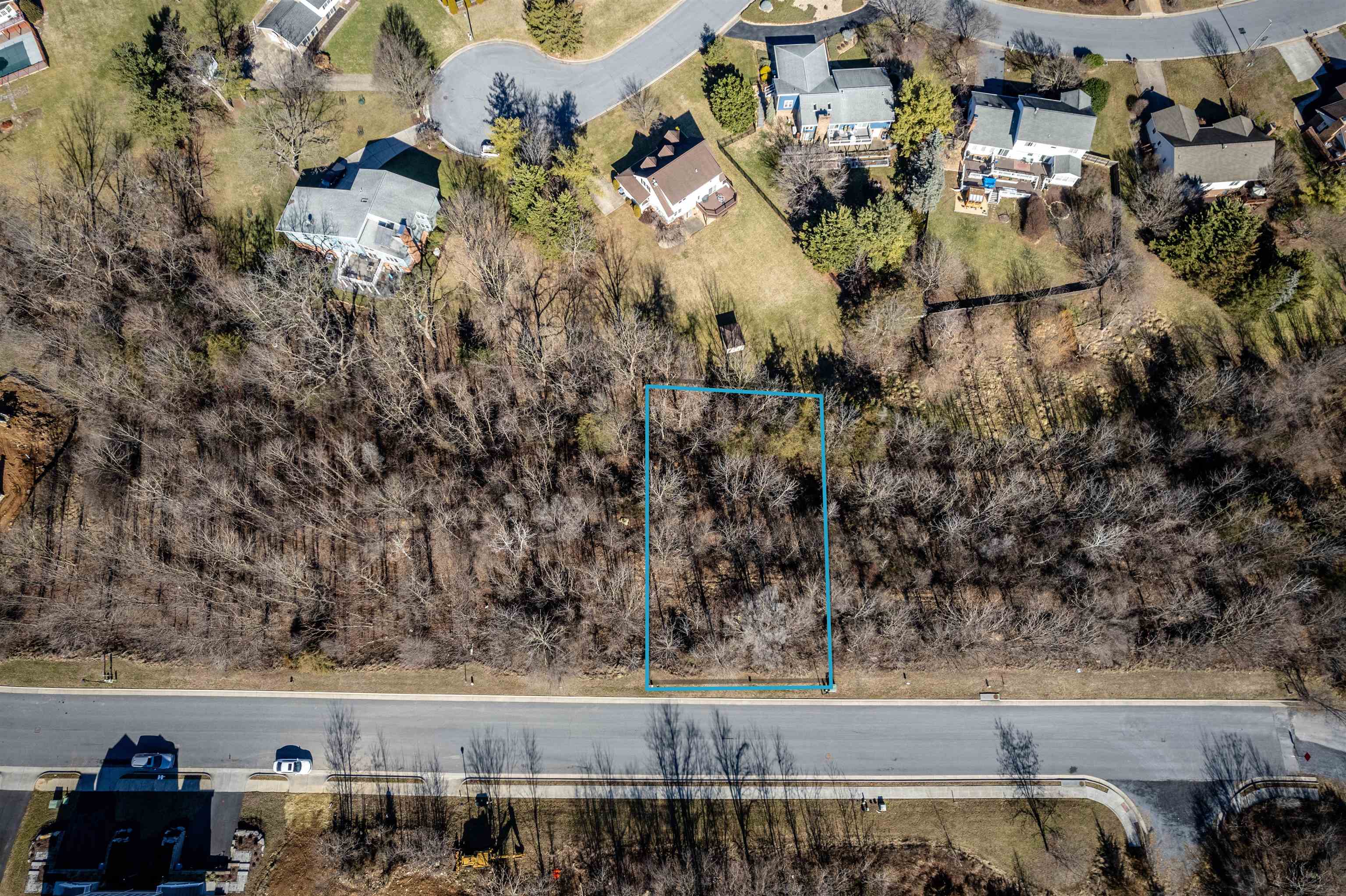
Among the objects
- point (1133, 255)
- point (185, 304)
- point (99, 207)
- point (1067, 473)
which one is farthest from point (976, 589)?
point (99, 207)

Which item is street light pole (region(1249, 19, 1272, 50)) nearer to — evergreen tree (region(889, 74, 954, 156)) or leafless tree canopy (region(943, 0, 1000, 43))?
leafless tree canopy (region(943, 0, 1000, 43))

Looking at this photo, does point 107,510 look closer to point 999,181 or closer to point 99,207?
point 99,207

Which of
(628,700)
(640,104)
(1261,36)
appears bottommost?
(628,700)

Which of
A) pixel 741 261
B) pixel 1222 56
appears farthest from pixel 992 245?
pixel 1222 56

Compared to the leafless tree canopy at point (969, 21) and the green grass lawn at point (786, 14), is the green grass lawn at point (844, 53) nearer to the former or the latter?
the green grass lawn at point (786, 14)

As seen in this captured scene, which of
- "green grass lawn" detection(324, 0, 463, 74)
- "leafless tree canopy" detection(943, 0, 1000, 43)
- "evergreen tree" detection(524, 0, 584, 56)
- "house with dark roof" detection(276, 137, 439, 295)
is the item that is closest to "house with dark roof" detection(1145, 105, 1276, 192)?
"leafless tree canopy" detection(943, 0, 1000, 43)

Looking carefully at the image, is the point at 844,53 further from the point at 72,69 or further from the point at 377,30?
the point at 72,69
